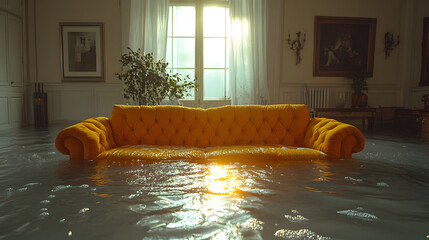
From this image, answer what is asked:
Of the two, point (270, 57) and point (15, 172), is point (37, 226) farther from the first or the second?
point (270, 57)

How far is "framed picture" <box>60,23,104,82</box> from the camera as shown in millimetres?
5285

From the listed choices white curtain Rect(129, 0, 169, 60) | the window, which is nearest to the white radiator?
the window

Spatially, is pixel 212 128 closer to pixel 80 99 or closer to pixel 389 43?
pixel 80 99

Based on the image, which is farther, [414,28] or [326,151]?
[414,28]

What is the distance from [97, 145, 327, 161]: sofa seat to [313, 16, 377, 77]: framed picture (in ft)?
12.8

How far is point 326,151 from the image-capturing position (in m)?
2.10

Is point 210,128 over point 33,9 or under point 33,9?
under

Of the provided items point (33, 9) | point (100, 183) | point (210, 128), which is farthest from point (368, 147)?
point (33, 9)

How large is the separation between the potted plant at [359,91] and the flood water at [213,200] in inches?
137

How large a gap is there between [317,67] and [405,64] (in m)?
1.84

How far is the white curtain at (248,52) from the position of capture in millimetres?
5121

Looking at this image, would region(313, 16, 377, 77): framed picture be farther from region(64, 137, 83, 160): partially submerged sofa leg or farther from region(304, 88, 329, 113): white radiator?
region(64, 137, 83, 160): partially submerged sofa leg

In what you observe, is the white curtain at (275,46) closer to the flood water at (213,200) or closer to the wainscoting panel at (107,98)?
the wainscoting panel at (107,98)

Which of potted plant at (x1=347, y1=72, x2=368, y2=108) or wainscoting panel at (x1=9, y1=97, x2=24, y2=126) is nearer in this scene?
wainscoting panel at (x1=9, y1=97, x2=24, y2=126)
